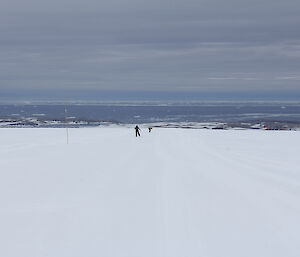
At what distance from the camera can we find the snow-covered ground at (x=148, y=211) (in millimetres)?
7816

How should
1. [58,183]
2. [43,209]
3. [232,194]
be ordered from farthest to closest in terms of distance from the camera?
[58,183], [232,194], [43,209]

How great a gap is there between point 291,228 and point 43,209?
448 centimetres

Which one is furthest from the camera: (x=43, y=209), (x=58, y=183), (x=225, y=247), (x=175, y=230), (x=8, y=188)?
(x=58, y=183)

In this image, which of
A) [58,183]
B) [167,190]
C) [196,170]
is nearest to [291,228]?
[167,190]

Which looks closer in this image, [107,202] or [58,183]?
[107,202]

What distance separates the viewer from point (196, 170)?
55.5ft

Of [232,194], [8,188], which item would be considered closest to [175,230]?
[232,194]

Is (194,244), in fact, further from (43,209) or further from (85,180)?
(85,180)

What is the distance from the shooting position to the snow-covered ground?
25.6ft

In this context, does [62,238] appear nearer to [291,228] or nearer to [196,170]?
[291,228]

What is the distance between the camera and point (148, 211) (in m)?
10.0

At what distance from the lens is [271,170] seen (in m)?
17.4

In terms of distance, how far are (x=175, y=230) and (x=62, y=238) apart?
171 centimetres

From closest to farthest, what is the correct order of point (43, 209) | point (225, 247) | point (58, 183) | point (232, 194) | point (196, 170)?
point (225, 247)
point (43, 209)
point (232, 194)
point (58, 183)
point (196, 170)
